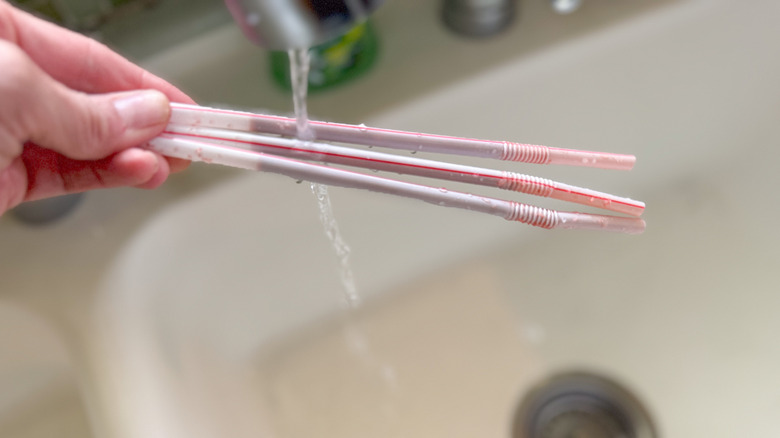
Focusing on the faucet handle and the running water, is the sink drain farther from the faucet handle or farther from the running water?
the faucet handle

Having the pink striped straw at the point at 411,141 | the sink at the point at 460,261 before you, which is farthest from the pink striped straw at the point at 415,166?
the sink at the point at 460,261

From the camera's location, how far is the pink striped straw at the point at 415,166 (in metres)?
0.36

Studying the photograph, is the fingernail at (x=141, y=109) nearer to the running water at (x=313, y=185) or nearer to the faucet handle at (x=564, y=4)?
the running water at (x=313, y=185)

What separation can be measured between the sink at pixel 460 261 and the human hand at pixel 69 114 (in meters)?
0.11

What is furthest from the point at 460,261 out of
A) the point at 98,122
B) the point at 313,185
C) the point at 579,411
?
the point at 98,122

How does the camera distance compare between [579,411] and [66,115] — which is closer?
[66,115]

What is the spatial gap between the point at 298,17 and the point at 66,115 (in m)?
0.14

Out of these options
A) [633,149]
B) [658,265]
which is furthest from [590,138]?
[658,265]

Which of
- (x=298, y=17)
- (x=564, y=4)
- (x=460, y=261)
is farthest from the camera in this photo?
(x=460, y=261)

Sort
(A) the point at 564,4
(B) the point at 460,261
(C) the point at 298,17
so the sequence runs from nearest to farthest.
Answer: (C) the point at 298,17 → (A) the point at 564,4 → (B) the point at 460,261

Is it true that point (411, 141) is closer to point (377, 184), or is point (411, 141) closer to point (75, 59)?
point (377, 184)

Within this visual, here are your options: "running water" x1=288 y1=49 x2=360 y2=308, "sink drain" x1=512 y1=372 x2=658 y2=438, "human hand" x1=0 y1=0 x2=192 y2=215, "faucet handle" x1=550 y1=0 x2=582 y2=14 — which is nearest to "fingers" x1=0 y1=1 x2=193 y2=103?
"human hand" x1=0 y1=0 x2=192 y2=215

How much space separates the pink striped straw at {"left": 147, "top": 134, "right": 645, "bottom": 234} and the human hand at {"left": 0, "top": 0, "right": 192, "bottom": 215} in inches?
0.8

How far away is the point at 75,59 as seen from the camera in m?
0.39
